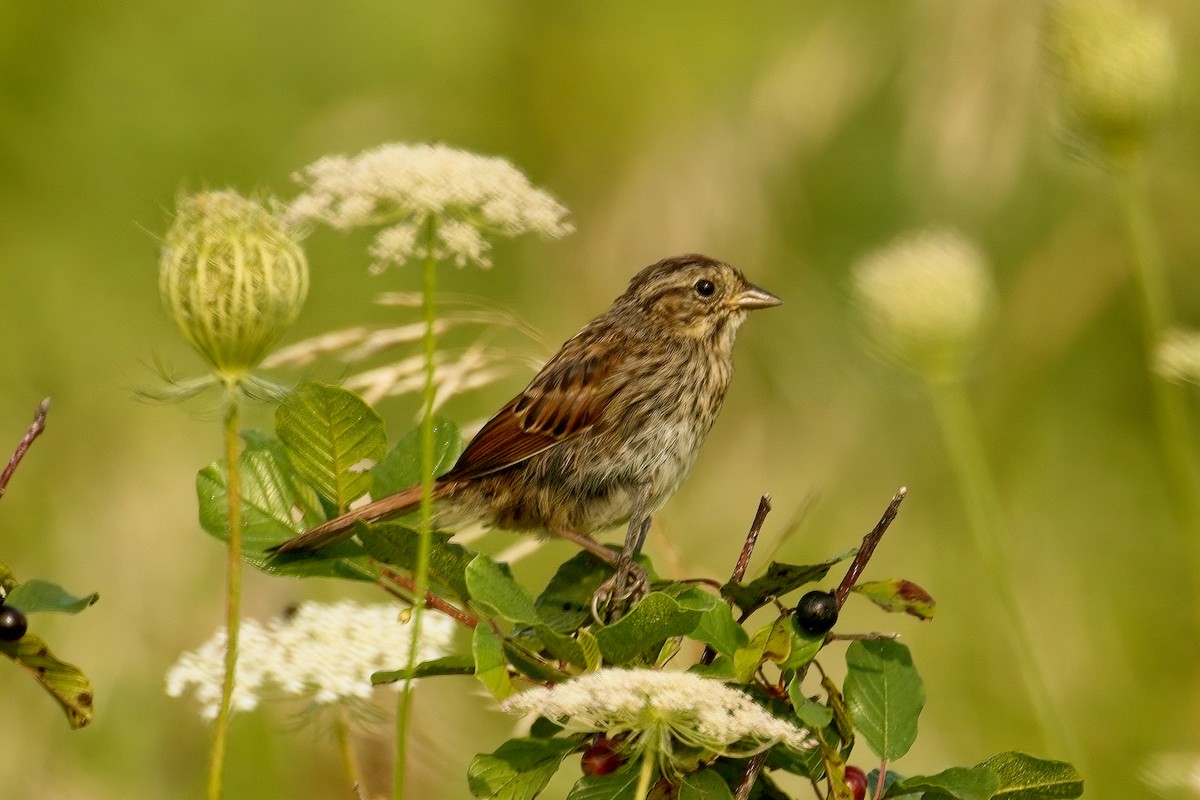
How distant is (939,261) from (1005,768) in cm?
145

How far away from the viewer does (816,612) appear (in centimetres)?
140

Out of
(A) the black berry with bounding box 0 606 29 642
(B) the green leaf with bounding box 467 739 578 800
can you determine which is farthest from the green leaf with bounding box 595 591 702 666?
(A) the black berry with bounding box 0 606 29 642

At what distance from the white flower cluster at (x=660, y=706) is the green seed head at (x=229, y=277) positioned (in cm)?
39

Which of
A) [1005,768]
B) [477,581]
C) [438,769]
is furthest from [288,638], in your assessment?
[438,769]

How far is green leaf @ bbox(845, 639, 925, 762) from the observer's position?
1.47 metres

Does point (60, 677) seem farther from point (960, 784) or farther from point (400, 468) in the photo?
point (960, 784)

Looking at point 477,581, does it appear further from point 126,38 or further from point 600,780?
point 126,38

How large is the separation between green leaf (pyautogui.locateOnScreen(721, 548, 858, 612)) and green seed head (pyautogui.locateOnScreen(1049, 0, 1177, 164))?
1.43m

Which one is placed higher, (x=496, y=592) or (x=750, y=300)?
(x=750, y=300)

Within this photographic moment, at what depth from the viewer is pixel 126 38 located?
17.3ft

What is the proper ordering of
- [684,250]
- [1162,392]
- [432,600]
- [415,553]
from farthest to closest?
[684,250]
[1162,392]
[432,600]
[415,553]

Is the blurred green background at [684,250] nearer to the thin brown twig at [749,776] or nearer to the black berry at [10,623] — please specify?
the black berry at [10,623]

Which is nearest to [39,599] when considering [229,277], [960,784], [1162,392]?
[229,277]

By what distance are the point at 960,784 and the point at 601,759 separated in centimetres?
32
